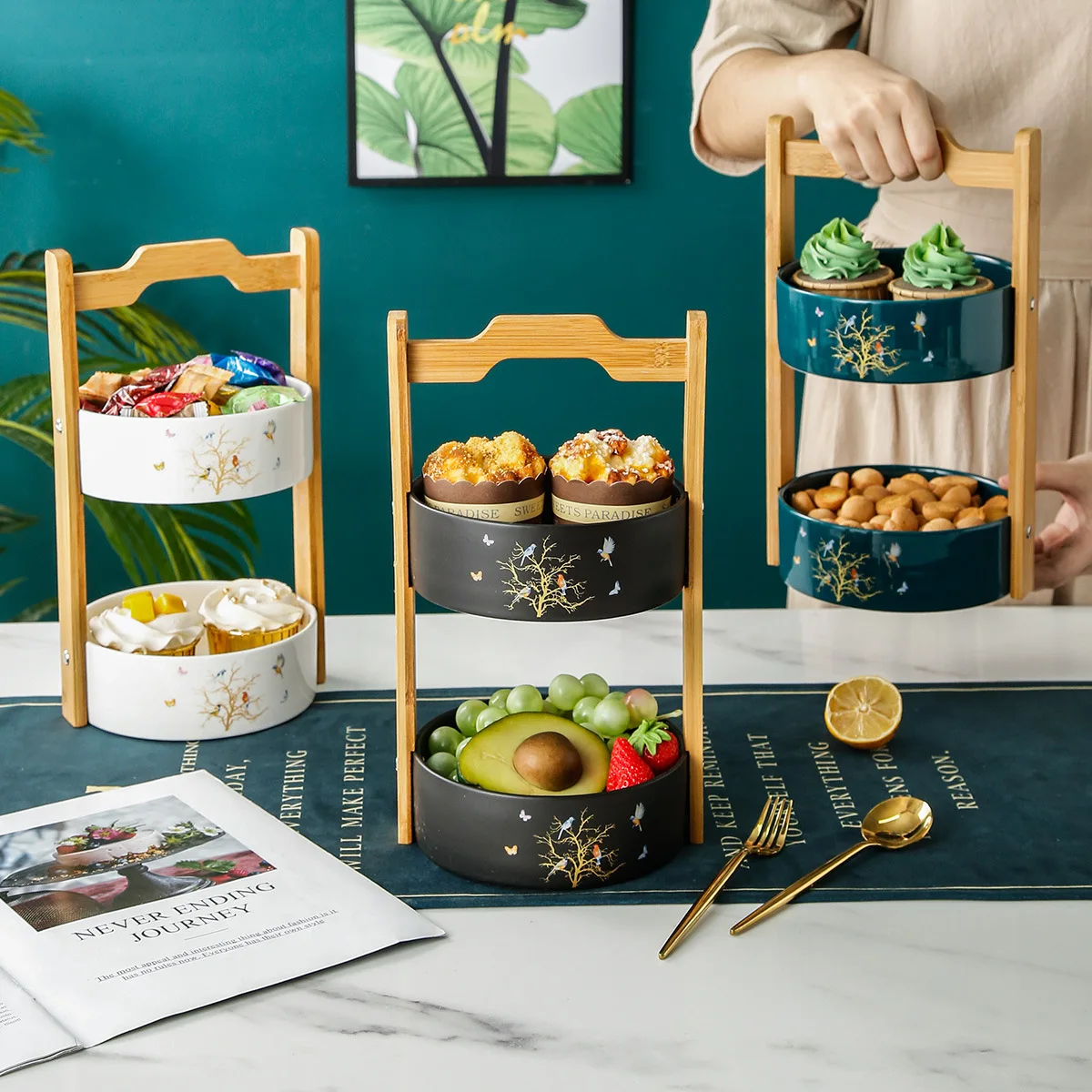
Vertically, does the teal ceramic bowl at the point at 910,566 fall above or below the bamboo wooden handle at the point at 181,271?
below

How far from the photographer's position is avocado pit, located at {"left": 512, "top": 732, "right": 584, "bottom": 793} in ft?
3.38

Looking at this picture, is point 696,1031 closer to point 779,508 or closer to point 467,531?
point 467,531

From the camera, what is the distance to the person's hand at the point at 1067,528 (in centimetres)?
138

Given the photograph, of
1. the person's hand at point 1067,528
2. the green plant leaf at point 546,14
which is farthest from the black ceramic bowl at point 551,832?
the green plant leaf at point 546,14

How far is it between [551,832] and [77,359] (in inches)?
28.0

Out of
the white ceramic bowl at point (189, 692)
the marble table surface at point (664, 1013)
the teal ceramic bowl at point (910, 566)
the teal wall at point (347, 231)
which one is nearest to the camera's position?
the marble table surface at point (664, 1013)

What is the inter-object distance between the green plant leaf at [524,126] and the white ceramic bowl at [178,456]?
63.0 inches

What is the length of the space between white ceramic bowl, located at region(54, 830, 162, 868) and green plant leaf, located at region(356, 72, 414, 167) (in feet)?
6.46

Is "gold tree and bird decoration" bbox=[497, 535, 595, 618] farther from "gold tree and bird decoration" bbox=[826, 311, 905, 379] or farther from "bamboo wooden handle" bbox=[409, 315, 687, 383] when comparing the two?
"gold tree and bird decoration" bbox=[826, 311, 905, 379]

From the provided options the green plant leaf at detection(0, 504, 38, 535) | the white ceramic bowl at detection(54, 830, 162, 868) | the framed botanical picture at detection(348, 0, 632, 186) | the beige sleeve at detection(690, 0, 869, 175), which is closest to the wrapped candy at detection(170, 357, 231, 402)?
the white ceramic bowl at detection(54, 830, 162, 868)

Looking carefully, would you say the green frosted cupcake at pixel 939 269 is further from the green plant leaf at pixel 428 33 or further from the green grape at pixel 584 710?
the green plant leaf at pixel 428 33

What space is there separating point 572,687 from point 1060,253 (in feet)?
3.28

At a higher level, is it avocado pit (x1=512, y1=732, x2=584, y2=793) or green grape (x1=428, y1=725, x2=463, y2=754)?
avocado pit (x1=512, y1=732, x2=584, y2=793)

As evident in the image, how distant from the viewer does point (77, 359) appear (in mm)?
1383
